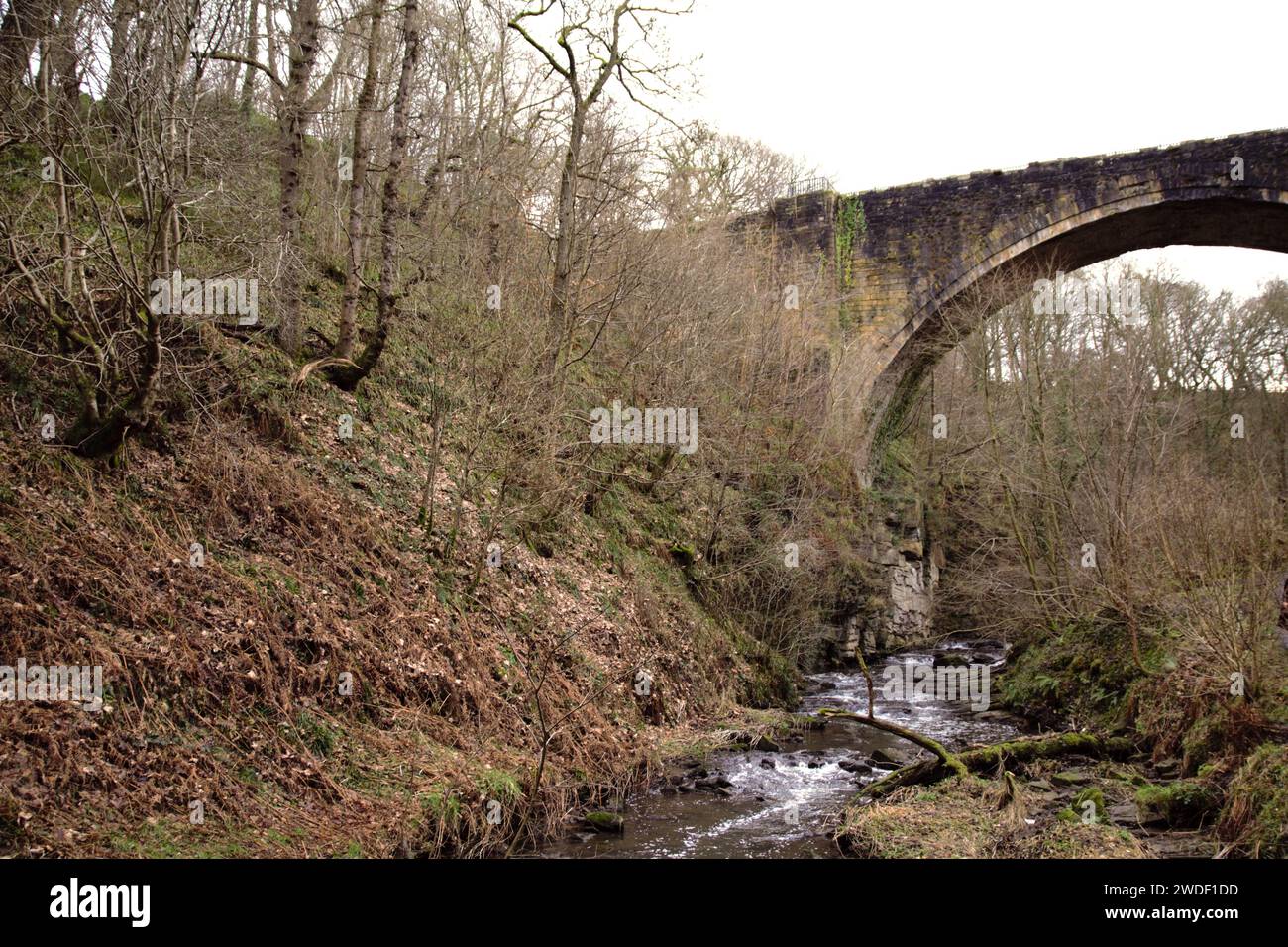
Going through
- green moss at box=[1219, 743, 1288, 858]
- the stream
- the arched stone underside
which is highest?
the arched stone underside

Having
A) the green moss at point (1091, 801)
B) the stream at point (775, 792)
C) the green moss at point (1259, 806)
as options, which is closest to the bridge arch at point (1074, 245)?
the stream at point (775, 792)

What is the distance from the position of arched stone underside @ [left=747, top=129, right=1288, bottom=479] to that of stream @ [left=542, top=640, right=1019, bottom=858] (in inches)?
346

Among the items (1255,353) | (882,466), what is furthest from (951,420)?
(1255,353)

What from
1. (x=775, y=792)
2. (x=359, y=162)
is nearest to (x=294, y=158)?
(x=359, y=162)

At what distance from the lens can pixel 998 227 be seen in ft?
64.4

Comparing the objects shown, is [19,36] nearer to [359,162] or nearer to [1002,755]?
[359,162]

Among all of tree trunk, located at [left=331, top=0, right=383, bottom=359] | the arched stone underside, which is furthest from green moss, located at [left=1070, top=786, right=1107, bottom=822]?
the arched stone underside

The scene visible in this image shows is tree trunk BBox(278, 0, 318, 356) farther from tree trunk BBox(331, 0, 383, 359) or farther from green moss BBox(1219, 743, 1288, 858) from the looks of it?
green moss BBox(1219, 743, 1288, 858)

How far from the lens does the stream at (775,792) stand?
728cm

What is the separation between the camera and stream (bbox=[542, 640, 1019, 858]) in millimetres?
7281

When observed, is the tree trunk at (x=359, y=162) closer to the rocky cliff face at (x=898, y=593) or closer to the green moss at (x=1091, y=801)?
the green moss at (x=1091, y=801)

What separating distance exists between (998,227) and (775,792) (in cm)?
1507
